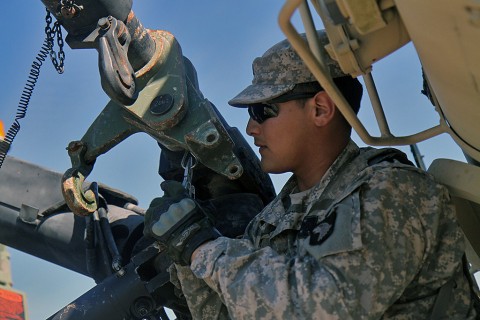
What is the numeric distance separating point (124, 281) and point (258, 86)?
138 centimetres

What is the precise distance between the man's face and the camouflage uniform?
1.23ft

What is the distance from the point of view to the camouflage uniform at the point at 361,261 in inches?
115

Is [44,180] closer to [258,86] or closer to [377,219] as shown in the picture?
[258,86]

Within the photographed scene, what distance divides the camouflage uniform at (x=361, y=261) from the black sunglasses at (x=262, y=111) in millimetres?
511

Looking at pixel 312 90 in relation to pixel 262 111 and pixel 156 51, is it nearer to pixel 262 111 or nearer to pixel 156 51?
pixel 262 111

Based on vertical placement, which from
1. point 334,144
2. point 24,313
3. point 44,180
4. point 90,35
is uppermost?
point 90,35

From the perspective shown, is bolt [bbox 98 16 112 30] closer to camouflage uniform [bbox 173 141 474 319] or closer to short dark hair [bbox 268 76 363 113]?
short dark hair [bbox 268 76 363 113]

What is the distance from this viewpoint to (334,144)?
372cm

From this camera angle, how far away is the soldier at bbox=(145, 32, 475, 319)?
2.94 metres

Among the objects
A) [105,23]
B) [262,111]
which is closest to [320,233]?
[262,111]

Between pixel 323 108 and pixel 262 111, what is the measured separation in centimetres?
25

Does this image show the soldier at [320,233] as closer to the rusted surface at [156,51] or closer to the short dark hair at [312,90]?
the short dark hair at [312,90]

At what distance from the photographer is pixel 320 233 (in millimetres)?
3102

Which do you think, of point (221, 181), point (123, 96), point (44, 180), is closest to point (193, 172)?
point (221, 181)
